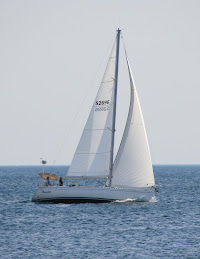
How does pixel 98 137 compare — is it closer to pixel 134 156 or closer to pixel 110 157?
pixel 110 157

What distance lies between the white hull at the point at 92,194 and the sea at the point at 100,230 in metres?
0.53

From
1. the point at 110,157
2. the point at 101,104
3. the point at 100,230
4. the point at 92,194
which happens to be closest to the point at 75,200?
the point at 92,194

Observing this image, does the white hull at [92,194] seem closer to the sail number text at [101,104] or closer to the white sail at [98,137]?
the white sail at [98,137]

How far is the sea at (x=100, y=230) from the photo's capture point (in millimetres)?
28328

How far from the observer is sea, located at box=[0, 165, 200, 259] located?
28328mm

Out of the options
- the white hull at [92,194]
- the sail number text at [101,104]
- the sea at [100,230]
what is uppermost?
the sail number text at [101,104]

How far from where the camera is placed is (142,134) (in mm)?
44031

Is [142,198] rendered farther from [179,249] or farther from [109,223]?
[179,249]

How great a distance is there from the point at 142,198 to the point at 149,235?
447 inches

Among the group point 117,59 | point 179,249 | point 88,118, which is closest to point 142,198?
point 88,118

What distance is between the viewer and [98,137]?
44.4 m

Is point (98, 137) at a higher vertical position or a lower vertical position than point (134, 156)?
higher

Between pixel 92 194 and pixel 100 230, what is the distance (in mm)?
9241

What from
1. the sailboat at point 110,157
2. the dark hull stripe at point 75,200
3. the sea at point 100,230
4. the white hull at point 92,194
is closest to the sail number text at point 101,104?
the sailboat at point 110,157
